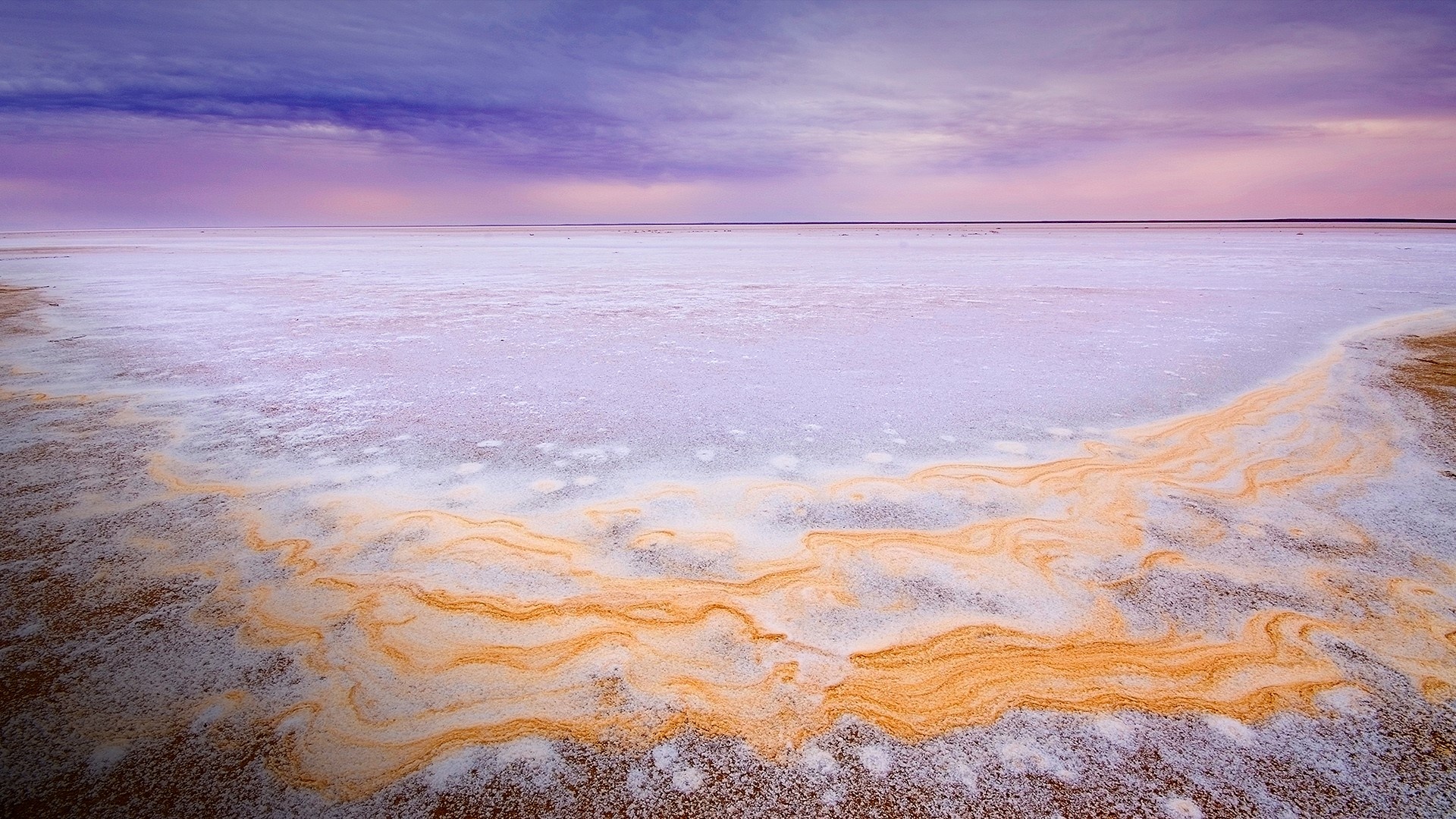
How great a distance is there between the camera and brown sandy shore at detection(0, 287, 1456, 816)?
1.71m

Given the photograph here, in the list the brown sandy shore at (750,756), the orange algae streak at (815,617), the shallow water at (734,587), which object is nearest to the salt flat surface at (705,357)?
the shallow water at (734,587)

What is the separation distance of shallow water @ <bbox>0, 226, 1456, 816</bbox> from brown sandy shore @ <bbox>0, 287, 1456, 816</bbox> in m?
0.01

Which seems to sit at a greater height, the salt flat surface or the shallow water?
the salt flat surface

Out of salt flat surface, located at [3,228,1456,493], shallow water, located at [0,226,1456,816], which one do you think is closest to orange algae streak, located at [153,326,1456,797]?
shallow water, located at [0,226,1456,816]

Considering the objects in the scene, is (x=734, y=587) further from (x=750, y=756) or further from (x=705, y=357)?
(x=705, y=357)

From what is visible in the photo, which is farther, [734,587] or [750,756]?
[734,587]

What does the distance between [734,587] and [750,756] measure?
0.88m

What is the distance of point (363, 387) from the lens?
5.75m

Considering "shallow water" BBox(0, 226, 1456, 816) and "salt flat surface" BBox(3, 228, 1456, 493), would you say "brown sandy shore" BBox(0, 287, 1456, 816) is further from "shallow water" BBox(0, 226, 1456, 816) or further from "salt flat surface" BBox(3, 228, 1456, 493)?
"salt flat surface" BBox(3, 228, 1456, 493)

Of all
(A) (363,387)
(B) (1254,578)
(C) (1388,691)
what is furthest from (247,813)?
(A) (363,387)

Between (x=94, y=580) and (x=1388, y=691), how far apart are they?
502 cm

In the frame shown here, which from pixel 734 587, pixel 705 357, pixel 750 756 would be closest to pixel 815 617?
pixel 734 587

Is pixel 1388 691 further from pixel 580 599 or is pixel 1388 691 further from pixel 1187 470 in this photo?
pixel 580 599

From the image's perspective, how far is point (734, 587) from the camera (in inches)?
106
